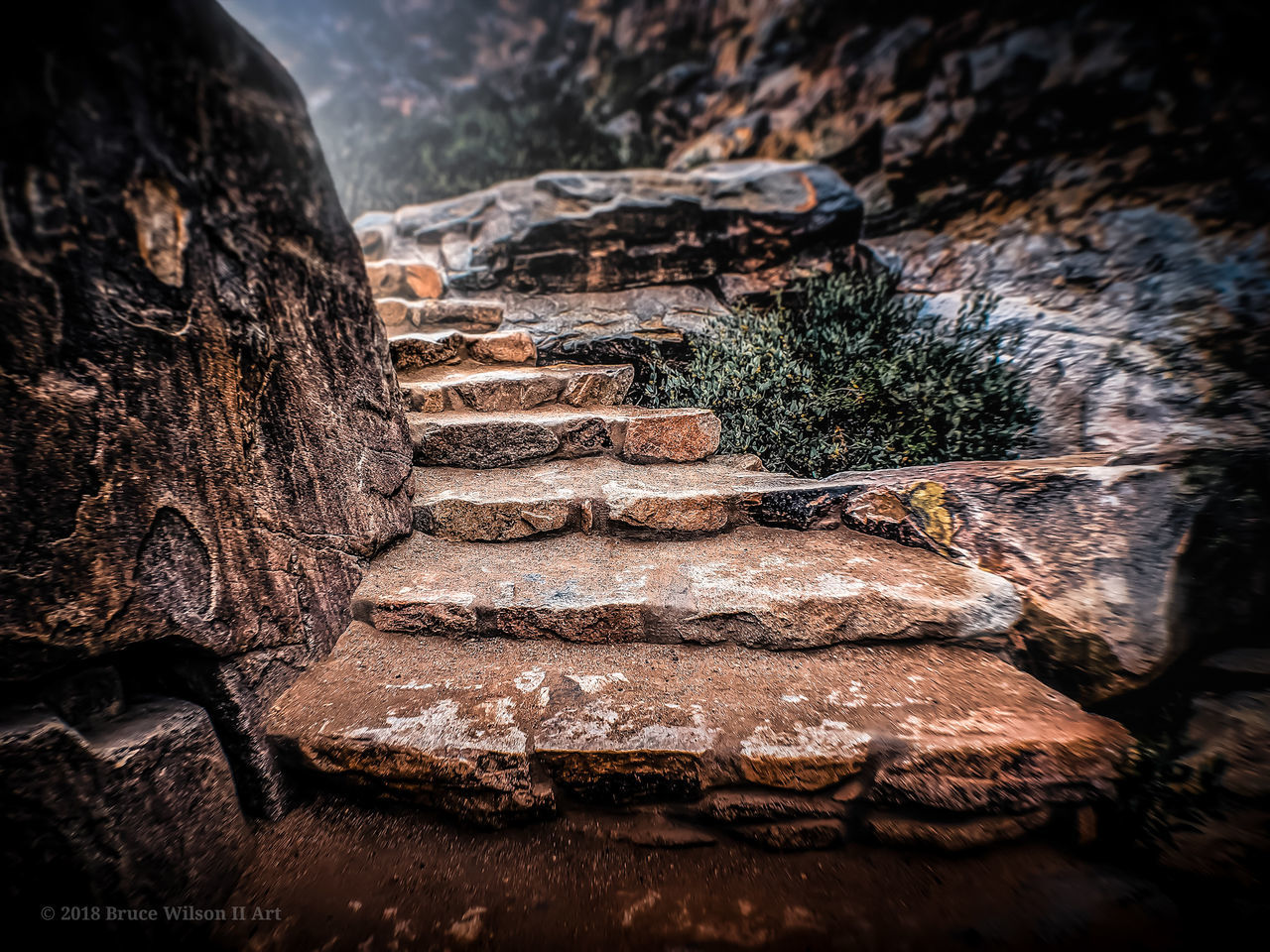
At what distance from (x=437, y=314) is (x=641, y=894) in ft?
16.6

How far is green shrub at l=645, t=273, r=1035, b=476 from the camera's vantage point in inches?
114

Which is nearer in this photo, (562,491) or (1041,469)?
(1041,469)

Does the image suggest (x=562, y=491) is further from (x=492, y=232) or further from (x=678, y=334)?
→ (x=492, y=232)

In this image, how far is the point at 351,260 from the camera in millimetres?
1747

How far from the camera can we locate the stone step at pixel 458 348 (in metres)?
3.57

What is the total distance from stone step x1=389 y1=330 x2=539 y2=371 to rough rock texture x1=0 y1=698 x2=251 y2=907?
294cm

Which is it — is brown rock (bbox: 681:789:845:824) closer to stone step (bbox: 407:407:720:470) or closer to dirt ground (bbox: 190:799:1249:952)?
dirt ground (bbox: 190:799:1249:952)

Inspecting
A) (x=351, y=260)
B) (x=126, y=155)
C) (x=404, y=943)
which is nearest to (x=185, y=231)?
(x=126, y=155)

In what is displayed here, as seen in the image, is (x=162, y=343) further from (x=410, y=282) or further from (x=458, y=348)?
(x=410, y=282)

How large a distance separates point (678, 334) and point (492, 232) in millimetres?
2948

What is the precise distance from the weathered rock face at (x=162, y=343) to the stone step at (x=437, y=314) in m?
3.09

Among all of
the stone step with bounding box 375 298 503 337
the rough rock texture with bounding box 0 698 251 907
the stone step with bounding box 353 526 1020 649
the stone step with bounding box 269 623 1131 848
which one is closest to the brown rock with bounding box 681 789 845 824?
the stone step with bounding box 269 623 1131 848

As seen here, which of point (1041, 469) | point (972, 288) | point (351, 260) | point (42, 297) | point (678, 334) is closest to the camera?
point (42, 297)

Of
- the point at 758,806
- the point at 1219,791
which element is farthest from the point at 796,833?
the point at 1219,791
